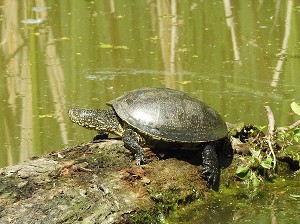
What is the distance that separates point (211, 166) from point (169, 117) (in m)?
0.53

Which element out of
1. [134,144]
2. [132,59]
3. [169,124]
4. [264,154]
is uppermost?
[169,124]

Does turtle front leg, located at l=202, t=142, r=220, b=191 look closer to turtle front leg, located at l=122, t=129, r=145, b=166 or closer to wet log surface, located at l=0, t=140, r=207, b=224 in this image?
wet log surface, located at l=0, t=140, r=207, b=224

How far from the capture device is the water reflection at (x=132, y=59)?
8.16 meters

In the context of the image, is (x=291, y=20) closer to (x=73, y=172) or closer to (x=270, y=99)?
(x=270, y=99)

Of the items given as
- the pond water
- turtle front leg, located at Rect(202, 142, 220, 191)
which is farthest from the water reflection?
turtle front leg, located at Rect(202, 142, 220, 191)

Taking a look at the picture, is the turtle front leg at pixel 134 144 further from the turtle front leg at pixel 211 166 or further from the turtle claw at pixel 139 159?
the turtle front leg at pixel 211 166

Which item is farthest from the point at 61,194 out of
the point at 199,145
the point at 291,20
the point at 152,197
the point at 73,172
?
the point at 291,20

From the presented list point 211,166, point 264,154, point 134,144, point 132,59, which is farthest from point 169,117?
point 132,59

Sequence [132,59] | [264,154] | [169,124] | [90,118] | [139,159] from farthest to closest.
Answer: [132,59]
[90,118]
[264,154]
[169,124]
[139,159]

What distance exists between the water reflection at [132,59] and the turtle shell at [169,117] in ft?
5.04

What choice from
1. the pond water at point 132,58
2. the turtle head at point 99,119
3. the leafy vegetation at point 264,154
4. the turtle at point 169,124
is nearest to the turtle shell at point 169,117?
the turtle at point 169,124

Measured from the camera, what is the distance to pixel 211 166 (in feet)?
19.1

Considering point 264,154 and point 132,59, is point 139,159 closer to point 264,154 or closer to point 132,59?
point 264,154

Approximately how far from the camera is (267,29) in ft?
38.3
